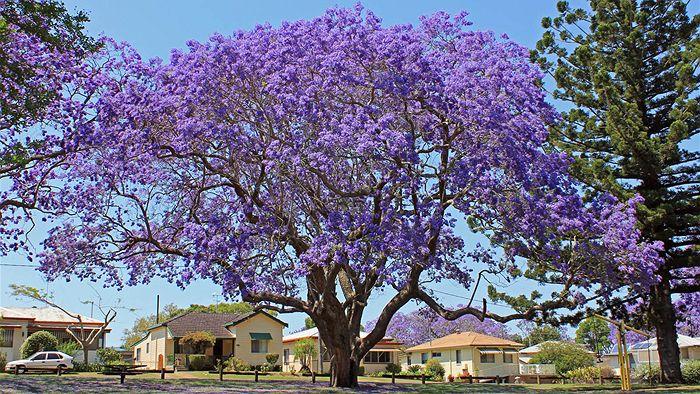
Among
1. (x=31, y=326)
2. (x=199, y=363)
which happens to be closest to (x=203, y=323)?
(x=199, y=363)

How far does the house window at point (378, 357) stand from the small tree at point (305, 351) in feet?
25.2

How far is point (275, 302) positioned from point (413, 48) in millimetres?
9253

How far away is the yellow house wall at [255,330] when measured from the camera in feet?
150

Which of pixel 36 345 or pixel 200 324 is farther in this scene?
pixel 200 324

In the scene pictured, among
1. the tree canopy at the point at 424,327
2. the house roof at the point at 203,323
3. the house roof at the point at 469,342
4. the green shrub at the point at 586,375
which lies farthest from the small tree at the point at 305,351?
the tree canopy at the point at 424,327

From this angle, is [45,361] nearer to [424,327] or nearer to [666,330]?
[666,330]

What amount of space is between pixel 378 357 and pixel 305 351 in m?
8.71

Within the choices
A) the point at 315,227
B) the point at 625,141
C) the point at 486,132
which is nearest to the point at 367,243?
the point at 315,227

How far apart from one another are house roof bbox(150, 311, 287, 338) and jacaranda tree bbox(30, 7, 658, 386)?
77.5 ft

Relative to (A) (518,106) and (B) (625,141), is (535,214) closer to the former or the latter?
(A) (518,106)

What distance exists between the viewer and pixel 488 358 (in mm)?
46688

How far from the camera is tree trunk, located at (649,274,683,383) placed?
28719mm

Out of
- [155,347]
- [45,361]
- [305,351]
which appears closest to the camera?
[45,361]

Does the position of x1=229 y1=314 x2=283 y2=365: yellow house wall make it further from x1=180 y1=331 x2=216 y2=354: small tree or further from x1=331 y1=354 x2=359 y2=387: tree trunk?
x1=331 y1=354 x2=359 y2=387: tree trunk
